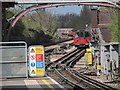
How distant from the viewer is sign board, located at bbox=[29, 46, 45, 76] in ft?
30.9

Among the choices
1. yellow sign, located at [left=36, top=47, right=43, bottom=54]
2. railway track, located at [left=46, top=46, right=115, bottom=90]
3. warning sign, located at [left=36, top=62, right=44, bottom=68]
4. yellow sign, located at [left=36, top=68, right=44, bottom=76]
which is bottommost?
railway track, located at [left=46, top=46, right=115, bottom=90]

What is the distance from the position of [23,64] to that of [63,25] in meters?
109

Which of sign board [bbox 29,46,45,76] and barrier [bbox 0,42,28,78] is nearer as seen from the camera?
barrier [bbox 0,42,28,78]

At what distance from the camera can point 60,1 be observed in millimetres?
40688

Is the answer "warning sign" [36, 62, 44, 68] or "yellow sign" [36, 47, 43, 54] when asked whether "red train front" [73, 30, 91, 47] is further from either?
"yellow sign" [36, 47, 43, 54]

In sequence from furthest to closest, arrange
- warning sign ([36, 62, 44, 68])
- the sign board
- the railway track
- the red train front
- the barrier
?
1. the red train front
2. the railway track
3. warning sign ([36, 62, 44, 68])
4. the sign board
5. the barrier

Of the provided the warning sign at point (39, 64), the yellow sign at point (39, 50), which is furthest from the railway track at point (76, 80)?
the yellow sign at point (39, 50)

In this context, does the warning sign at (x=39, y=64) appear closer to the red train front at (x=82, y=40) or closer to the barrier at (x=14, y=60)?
the barrier at (x=14, y=60)

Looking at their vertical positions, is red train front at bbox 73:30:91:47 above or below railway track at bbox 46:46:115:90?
above

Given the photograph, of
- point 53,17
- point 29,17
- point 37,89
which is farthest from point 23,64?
point 53,17

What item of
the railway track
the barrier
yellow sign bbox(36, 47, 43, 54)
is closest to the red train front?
the railway track

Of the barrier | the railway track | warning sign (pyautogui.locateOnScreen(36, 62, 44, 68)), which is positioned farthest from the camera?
the railway track

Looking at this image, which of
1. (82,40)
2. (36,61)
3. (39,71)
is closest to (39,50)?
(36,61)

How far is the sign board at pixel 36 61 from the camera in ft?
30.9
